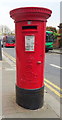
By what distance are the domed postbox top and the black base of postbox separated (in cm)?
150

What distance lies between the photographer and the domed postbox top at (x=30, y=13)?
10.1ft

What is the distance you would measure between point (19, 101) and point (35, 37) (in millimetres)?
1457

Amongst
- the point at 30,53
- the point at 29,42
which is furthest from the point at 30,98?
the point at 29,42

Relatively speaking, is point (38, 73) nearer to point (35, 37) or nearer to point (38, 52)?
point (38, 52)

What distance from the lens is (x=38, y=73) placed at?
343 centimetres

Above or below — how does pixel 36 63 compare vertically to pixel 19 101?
above

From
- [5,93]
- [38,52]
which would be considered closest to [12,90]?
[5,93]

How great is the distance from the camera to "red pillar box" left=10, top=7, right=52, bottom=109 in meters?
3.20

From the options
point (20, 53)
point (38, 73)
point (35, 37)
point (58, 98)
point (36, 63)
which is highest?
point (35, 37)

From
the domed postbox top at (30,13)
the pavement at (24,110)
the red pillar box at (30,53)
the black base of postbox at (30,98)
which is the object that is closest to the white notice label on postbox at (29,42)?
the red pillar box at (30,53)

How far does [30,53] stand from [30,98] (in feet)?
3.13

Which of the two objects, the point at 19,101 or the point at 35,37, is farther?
the point at 19,101

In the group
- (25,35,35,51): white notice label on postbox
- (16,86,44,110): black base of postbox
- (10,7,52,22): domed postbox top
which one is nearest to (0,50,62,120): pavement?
(16,86,44,110): black base of postbox

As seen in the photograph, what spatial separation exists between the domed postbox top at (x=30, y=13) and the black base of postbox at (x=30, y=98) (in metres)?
1.50
